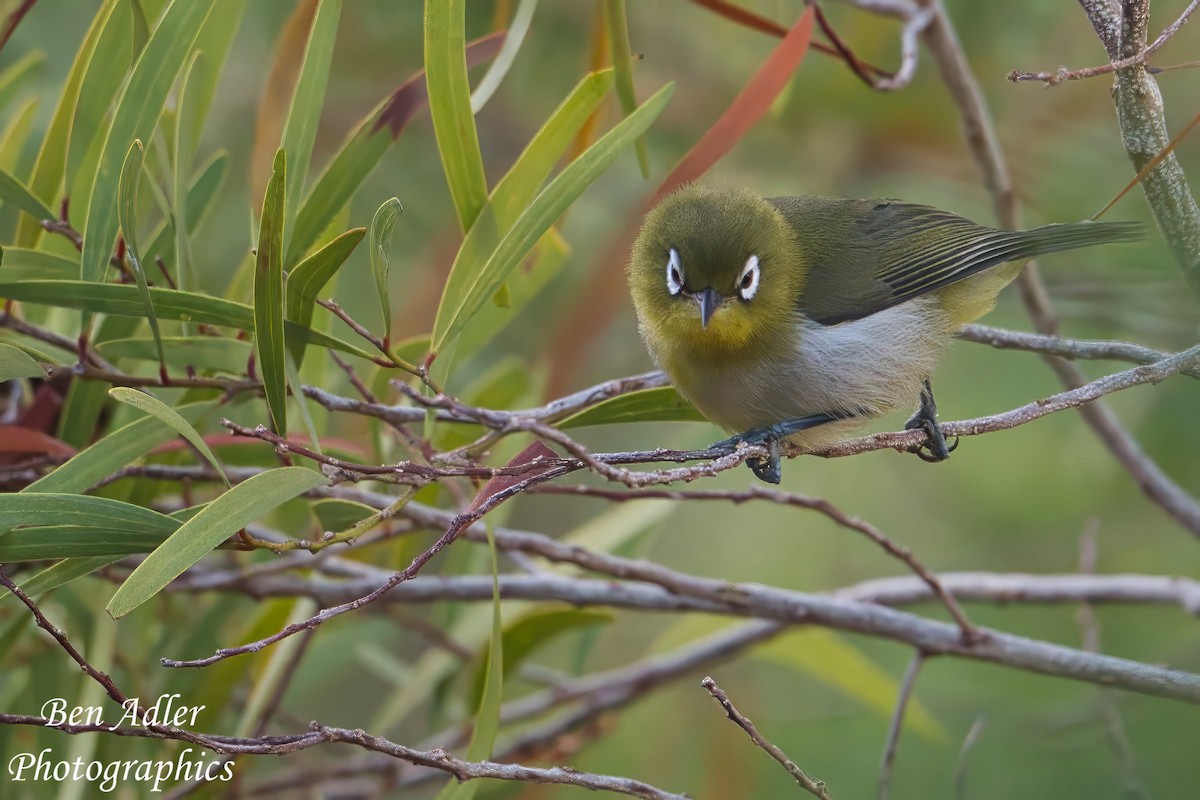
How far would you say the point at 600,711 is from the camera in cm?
313

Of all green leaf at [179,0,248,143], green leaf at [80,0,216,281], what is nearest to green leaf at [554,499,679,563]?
green leaf at [179,0,248,143]

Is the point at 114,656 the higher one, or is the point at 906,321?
the point at 906,321

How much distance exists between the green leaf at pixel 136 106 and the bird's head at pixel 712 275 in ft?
3.78

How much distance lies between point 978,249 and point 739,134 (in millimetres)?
772

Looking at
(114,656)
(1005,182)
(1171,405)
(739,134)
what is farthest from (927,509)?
(114,656)

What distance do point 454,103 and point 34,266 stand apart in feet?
2.70

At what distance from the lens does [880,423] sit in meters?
3.14

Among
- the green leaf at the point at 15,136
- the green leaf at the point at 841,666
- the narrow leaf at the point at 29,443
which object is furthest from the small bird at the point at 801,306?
the green leaf at the point at 15,136

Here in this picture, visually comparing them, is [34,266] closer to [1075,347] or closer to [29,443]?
[29,443]

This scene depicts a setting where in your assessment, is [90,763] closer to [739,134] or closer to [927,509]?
[739,134]

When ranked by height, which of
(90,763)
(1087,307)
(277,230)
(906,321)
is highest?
(1087,307)

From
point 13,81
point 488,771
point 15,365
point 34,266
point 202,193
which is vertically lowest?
point 488,771

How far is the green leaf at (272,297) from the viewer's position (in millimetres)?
1651

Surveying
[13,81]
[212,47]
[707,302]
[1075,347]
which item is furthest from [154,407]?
[1075,347]
